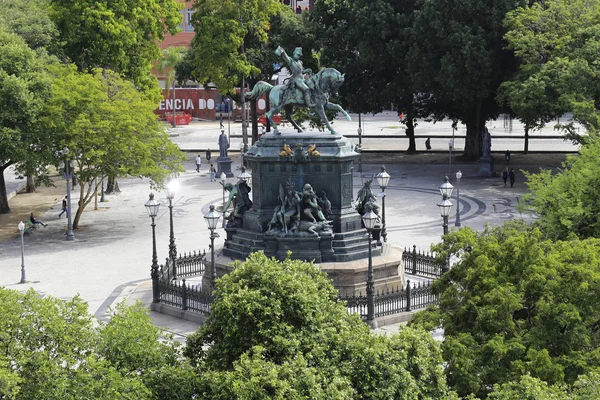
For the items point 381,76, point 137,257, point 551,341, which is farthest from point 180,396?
point 381,76

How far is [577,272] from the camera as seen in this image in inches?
763

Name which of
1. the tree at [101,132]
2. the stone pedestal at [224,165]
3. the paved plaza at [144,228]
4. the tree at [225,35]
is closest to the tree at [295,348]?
the paved plaza at [144,228]

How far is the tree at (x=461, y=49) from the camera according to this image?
54.5 meters

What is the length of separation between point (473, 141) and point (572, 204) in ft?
119

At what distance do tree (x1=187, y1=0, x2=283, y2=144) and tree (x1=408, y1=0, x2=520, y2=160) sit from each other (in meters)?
11.6

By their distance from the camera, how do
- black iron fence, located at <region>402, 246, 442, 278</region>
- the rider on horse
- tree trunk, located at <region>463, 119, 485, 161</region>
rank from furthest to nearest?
tree trunk, located at <region>463, 119, 485, 161</region>
black iron fence, located at <region>402, 246, 442, 278</region>
the rider on horse

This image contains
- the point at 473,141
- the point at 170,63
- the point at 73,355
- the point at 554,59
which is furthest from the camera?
the point at 170,63

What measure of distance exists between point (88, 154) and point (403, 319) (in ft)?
60.4

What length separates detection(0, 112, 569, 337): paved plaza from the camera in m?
34.3

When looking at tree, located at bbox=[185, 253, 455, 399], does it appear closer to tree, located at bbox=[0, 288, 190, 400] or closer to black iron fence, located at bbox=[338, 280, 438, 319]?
tree, located at bbox=[0, 288, 190, 400]

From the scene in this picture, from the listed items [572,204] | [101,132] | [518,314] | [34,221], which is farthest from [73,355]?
[34,221]

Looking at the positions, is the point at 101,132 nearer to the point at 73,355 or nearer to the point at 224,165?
the point at 224,165

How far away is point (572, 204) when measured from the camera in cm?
2750

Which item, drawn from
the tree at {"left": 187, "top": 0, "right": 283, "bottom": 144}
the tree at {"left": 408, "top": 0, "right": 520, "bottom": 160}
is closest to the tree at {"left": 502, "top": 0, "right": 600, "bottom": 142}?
the tree at {"left": 408, "top": 0, "right": 520, "bottom": 160}
